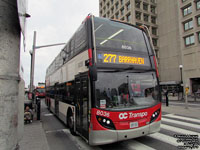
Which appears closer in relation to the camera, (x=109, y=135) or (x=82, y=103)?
(x=109, y=135)

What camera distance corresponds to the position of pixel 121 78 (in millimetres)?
4422

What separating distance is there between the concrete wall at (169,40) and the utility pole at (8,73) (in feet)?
145


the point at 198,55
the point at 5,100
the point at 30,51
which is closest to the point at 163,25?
the point at 198,55

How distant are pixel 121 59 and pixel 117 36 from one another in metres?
0.94

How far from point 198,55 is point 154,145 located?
32.0 metres

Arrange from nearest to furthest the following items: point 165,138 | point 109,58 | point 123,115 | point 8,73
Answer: point 8,73, point 123,115, point 109,58, point 165,138

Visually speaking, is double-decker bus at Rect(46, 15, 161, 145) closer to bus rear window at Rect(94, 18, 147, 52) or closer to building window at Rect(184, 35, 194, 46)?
bus rear window at Rect(94, 18, 147, 52)

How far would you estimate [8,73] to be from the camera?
153 centimetres

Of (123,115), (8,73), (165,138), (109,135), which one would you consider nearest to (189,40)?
(165,138)

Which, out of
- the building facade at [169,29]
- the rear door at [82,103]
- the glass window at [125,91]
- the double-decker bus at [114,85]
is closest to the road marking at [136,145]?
the double-decker bus at [114,85]

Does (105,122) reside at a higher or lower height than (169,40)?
lower

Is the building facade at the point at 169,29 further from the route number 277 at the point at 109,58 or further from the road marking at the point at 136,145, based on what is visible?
the route number 277 at the point at 109,58

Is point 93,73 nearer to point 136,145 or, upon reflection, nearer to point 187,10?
point 136,145

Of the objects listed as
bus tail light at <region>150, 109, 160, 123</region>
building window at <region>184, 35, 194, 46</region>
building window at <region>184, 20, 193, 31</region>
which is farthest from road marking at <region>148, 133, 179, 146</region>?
building window at <region>184, 20, 193, 31</region>
